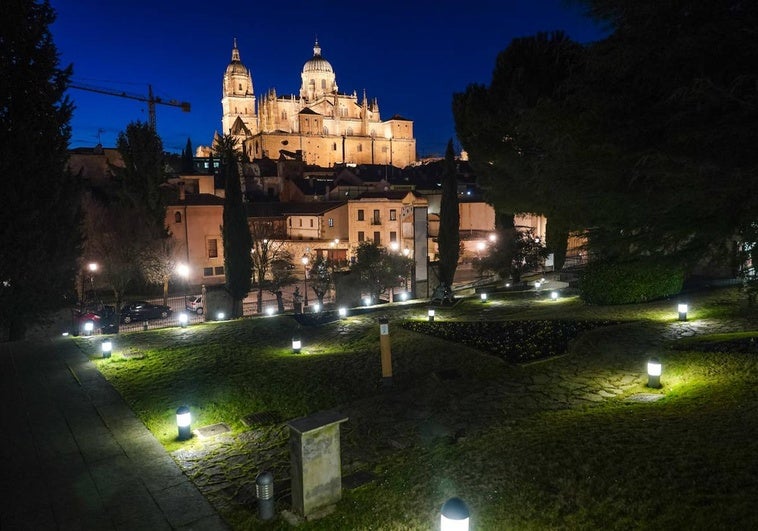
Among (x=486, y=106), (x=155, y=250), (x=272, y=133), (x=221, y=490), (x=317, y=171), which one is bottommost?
(x=221, y=490)

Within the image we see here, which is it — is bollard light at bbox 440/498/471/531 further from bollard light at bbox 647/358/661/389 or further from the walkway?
bollard light at bbox 647/358/661/389

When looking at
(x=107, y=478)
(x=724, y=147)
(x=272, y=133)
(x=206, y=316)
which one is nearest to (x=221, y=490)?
(x=107, y=478)

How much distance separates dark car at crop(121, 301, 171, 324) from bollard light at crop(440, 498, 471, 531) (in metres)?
29.8

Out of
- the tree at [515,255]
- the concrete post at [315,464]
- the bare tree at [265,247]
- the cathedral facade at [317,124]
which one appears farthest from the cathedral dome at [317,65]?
the concrete post at [315,464]

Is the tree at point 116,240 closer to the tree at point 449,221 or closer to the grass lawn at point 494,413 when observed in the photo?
the grass lawn at point 494,413

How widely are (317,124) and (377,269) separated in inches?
3539

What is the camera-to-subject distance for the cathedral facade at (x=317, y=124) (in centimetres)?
11488

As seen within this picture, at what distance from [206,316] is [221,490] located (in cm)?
1762

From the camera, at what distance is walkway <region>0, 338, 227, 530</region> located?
223 inches

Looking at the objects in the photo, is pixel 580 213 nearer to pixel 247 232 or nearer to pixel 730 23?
pixel 730 23

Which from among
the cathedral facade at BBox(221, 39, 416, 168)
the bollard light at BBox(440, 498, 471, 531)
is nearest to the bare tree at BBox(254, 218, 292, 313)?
the bollard light at BBox(440, 498, 471, 531)

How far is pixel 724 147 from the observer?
6.37 m

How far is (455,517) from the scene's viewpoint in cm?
436

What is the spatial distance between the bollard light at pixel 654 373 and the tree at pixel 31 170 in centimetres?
1772
